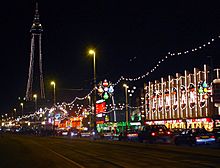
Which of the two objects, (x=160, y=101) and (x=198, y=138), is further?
(x=160, y=101)

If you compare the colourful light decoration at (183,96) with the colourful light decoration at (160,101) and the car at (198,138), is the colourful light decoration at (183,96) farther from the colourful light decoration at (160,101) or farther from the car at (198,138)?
the car at (198,138)

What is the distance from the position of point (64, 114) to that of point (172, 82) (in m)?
46.9

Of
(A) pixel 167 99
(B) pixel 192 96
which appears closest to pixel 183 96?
(B) pixel 192 96

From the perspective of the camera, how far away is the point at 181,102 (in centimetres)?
7544

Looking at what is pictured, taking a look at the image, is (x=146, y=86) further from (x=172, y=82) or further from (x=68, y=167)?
(x=68, y=167)

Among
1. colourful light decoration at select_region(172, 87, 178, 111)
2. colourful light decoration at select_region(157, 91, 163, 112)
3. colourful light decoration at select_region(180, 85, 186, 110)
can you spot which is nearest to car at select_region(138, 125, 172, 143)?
colourful light decoration at select_region(180, 85, 186, 110)

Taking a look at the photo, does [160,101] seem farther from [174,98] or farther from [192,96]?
[192,96]

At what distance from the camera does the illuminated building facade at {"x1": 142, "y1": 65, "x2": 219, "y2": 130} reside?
67625mm

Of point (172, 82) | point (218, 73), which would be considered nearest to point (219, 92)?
point (218, 73)

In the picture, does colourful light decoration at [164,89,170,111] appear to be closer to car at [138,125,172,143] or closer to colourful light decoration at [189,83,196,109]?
colourful light decoration at [189,83,196,109]

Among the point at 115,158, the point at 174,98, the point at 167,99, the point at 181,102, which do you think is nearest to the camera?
the point at 115,158

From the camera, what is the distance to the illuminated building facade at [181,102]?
2662 inches

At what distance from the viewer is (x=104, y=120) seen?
110 meters

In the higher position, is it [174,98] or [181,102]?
[174,98]
